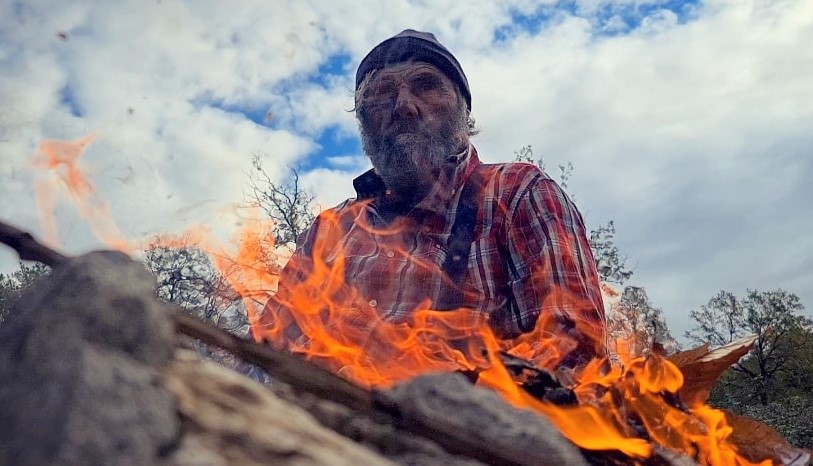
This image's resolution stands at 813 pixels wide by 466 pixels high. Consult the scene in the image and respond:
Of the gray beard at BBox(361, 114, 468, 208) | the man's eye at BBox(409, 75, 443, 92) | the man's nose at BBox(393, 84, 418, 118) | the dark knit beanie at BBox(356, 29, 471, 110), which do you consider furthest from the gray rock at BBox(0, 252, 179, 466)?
the dark knit beanie at BBox(356, 29, 471, 110)

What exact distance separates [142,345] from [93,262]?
0.56 feet

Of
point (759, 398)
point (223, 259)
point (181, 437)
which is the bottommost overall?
point (181, 437)

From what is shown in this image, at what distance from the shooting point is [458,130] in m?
4.60

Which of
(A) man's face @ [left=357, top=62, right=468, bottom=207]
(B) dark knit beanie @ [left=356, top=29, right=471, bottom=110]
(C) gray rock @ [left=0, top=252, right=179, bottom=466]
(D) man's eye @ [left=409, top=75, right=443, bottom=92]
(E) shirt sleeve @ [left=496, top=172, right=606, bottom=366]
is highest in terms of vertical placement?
(B) dark knit beanie @ [left=356, top=29, right=471, bottom=110]

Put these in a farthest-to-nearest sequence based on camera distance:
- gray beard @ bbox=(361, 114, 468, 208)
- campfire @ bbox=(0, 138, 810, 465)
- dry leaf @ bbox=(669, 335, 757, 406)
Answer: gray beard @ bbox=(361, 114, 468, 208)
dry leaf @ bbox=(669, 335, 757, 406)
campfire @ bbox=(0, 138, 810, 465)

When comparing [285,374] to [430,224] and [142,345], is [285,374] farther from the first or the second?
[430,224]

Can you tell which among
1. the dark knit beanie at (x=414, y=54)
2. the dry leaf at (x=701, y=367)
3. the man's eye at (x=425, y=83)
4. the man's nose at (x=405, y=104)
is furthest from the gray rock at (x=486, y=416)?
the dark knit beanie at (x=414, y=54)

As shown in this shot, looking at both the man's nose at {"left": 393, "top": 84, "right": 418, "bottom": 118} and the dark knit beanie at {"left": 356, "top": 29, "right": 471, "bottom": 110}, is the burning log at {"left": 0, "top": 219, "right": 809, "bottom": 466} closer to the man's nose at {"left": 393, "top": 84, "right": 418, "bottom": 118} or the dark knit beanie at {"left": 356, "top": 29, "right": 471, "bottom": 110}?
the man's nose at {"left": 393, "top": 84, "right": 418, "bottom": 118}

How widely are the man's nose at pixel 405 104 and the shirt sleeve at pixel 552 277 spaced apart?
1.02 m

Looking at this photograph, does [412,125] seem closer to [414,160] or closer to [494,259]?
[414,160]

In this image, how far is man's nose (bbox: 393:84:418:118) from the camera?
4.48 metres

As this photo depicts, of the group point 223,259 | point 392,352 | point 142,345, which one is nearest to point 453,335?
point 392,352

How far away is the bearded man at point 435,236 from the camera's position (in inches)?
134

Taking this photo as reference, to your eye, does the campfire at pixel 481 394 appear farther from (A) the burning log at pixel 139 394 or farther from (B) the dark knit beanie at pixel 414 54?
(B) the dark knit beanie at pixel 414 54
